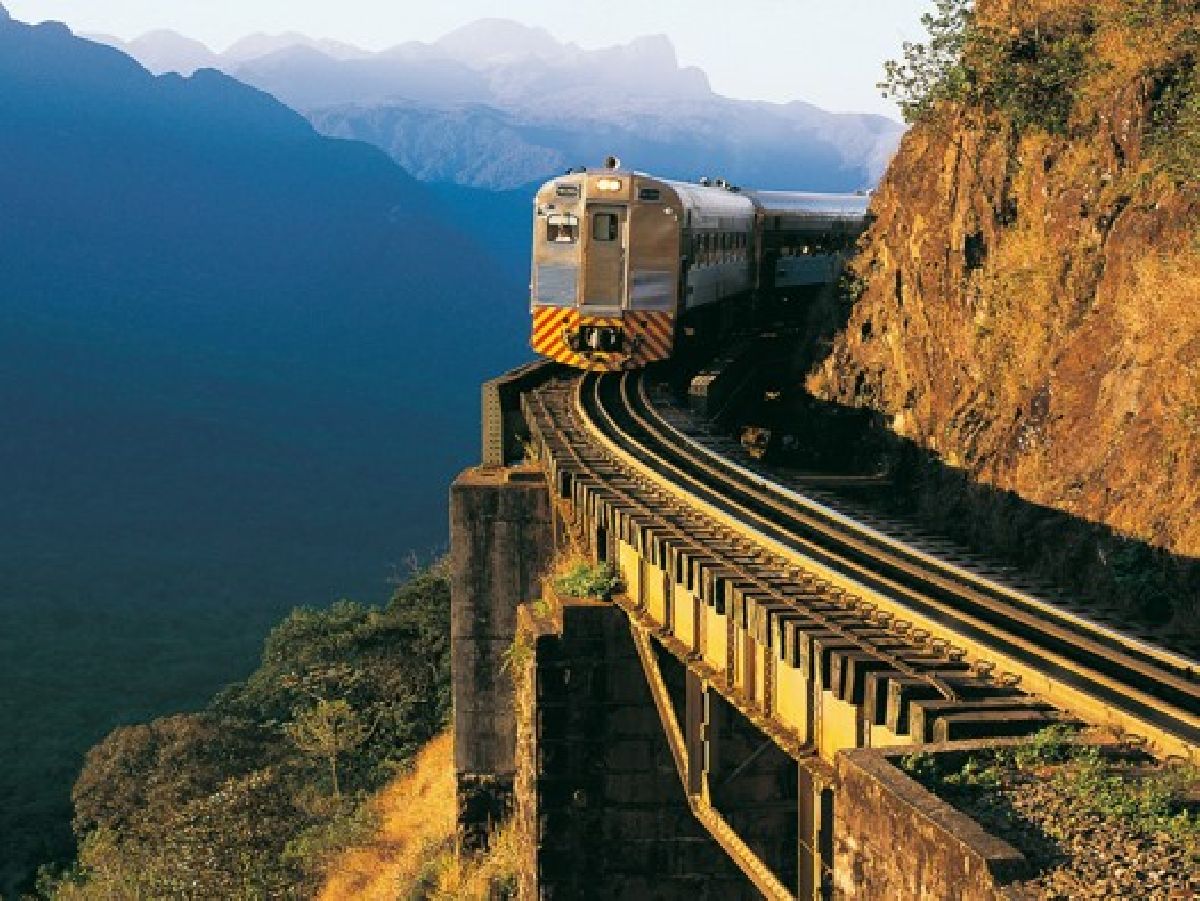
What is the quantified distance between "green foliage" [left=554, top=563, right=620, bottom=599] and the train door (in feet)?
38.7

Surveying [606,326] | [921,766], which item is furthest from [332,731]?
[921,766]

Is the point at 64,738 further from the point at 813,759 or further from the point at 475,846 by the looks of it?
the point at 813,759

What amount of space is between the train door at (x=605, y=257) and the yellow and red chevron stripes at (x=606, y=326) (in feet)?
1.62

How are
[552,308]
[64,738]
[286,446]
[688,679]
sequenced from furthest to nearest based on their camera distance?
[286,446] → [64,738] → [552,308] → [688,679]

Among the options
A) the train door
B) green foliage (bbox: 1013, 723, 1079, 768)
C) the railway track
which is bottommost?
the railway track

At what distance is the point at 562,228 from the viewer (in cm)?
2953

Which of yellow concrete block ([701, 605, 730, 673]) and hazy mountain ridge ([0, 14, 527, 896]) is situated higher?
yellow concrete block ([701, 605, 730, 673])

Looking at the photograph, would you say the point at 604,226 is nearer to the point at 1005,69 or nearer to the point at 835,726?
the point at 1005,69

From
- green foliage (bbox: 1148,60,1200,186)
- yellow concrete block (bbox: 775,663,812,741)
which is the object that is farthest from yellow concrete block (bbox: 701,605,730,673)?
green foliage (bbox: 1148,60,1200,186)

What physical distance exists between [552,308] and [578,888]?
14.3m

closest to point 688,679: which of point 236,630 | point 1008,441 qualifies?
point 1008,441

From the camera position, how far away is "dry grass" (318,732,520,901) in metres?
24.0

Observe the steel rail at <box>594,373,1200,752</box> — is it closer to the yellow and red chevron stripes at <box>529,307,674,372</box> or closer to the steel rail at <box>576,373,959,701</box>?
the steel rail at <box>576,373,959,701</box>

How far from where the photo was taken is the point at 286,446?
167 meters
